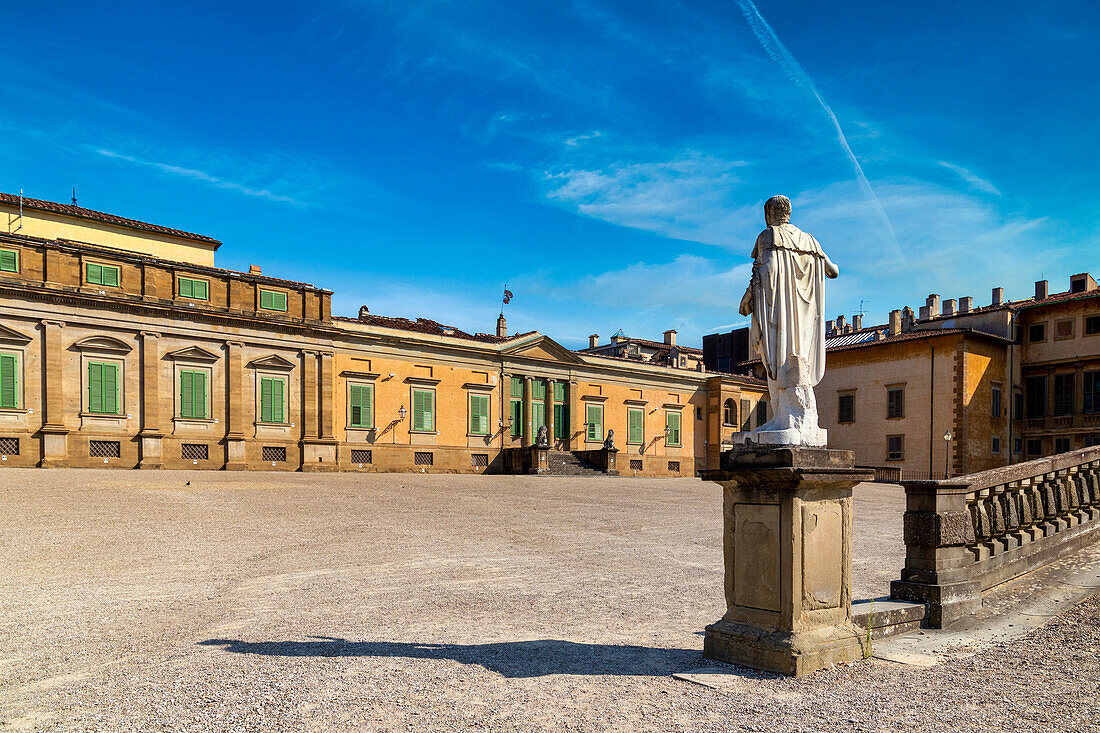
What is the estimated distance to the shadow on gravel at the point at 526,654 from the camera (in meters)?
5.39

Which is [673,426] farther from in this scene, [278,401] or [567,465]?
[278,401]

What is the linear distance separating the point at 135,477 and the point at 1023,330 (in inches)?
1655

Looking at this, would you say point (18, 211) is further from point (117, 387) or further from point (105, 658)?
point (105, 658)

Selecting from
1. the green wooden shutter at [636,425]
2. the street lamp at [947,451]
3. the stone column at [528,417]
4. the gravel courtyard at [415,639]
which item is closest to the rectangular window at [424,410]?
the stone column at [528,417]

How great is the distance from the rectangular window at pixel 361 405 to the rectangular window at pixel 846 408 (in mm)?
Answer: 26810

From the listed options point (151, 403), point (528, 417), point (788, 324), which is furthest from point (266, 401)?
point (788, 324)

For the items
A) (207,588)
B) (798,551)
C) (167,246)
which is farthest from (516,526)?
(167,246)

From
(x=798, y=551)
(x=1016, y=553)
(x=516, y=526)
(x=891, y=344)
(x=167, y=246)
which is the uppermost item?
(x=167, y=246)

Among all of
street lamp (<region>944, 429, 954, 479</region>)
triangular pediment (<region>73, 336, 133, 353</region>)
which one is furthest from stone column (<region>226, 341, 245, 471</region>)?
street lamp (<region>944, 429, 954, 479</region>)

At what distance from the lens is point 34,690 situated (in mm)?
4996

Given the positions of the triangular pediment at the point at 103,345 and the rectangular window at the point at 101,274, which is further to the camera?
the rectangular window at the point at 101,274

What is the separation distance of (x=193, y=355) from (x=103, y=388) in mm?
3172

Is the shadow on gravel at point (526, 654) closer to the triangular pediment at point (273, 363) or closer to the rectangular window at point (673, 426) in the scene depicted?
the triangular pediment at point (273, 363)

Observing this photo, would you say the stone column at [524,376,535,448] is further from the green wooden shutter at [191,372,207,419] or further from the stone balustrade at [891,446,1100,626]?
the stone balustrade at [891,446,1100,626]
